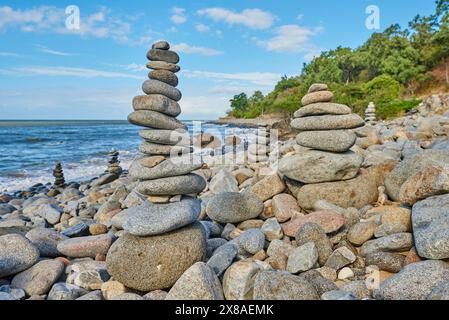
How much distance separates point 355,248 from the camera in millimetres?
5035

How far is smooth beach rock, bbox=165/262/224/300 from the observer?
3.62 m

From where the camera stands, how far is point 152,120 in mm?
4703

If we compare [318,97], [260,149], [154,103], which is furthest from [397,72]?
[154,103]

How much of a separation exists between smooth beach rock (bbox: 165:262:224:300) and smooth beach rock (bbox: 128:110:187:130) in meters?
2.15

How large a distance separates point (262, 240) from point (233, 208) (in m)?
1.46

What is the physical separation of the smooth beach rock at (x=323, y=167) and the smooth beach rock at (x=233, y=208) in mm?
1154

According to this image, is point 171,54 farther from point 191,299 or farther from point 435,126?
point 435,126

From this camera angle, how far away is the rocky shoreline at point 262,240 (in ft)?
12.3

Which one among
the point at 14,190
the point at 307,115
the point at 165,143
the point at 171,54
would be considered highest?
the point at 171,54

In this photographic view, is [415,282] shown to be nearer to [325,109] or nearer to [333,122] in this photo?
[333,122]

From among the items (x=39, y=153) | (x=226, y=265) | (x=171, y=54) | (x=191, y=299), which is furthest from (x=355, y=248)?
(x=39, y=153)

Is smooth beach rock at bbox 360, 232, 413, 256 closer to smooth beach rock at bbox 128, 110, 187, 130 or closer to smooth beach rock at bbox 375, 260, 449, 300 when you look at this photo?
smooth beach rock at bbox 375, 260, 449, 300
